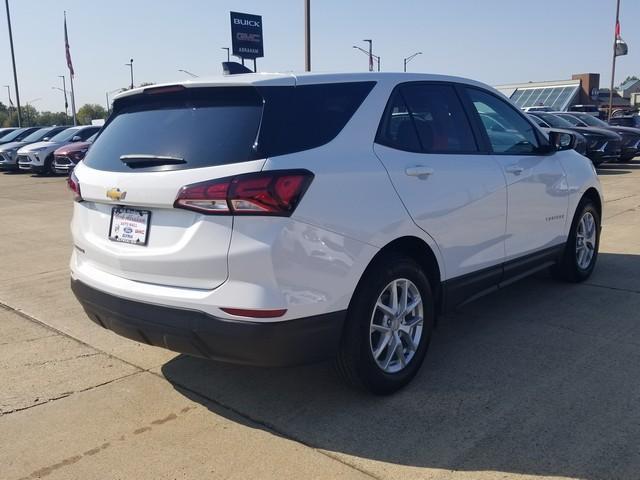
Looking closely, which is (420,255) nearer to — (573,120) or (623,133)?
(573,120)

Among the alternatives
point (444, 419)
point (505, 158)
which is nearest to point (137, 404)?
point (444, 419)

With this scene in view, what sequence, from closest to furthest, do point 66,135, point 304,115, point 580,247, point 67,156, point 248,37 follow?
1. point 304,115
2. point 580,247
3. point 67,156
4. point 66,135
5. point 248,37

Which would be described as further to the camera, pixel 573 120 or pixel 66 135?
pixel 66 135

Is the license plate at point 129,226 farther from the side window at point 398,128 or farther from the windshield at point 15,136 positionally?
the windshield at point 15,136

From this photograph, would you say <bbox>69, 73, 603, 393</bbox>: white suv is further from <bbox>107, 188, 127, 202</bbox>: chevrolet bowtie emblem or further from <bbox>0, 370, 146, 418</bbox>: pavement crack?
<bbox>0, 370, 146, 418</bbox>: pavement crack

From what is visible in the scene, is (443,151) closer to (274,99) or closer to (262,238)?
(274,99)

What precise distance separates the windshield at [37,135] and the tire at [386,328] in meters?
22.3

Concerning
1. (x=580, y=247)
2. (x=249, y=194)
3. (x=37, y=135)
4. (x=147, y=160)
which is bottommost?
(x=580, y=247)

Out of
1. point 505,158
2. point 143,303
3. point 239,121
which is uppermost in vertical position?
point 239,121

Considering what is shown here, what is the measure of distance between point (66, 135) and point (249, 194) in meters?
20.5

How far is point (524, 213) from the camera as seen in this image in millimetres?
4676

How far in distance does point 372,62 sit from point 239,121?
32.7 metres

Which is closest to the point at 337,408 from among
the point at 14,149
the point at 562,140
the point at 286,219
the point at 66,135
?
the point at 286,219

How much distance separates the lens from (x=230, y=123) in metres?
3.09
